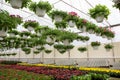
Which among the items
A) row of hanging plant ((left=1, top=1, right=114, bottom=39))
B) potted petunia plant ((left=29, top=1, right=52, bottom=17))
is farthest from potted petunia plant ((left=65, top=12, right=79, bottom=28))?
potted petunia plant ((left=29, top=1, right=52, bottom=17))

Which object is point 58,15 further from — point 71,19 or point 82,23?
point 82,23

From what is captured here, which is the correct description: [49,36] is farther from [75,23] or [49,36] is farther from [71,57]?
[71,57]

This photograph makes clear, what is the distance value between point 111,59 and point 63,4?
640cm

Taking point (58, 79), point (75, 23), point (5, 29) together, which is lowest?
point (58, 79)

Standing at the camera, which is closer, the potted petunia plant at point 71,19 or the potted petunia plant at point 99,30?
the potted petunia plant at point 71,19

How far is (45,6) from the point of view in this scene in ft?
16.9

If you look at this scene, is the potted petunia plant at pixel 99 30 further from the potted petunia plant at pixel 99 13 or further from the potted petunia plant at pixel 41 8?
the potted petunia plant at pixel 41 8

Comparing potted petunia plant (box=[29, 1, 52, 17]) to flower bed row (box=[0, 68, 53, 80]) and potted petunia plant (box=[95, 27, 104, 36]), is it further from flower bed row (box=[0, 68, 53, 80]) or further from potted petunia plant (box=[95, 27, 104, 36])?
potted petunia plant (box=[95, 27, 104, 36])

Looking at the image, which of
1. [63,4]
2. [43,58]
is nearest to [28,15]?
[63,4]

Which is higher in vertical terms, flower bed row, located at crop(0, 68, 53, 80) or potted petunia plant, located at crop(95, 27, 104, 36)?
→ potted petunia plant, located at crop(95, 27, 104, 36)

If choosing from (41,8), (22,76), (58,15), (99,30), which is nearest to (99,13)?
(58,15)

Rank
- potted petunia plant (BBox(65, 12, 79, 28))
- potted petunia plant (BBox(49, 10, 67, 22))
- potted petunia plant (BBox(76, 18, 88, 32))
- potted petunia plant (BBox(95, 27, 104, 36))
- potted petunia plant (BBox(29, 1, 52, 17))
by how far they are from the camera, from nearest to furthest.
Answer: potted petunia plant (BBox(29, 1, 52, 17)) → potted petunia plant (BBox(49, 10, 67, 22)) → potted petunia plant (BBox(65, 12, 79, 28)) → potted petunia plant (BBox(76, 18, 88, 32)) → potted petunia plant (BBox(95, 27, 104, 36))

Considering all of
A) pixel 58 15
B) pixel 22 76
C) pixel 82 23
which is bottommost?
pixel 22 76

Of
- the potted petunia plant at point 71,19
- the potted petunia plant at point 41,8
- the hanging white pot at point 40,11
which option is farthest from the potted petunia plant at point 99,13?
the hanging white pot at point 40,11
